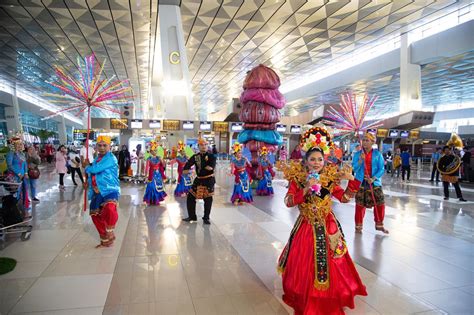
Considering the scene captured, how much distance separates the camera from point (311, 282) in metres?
2.80

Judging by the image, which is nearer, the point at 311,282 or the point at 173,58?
the point at 311,282

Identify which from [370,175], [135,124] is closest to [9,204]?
[370,175]

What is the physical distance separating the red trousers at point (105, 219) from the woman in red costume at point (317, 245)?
2.83 metres

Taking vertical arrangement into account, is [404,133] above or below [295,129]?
below

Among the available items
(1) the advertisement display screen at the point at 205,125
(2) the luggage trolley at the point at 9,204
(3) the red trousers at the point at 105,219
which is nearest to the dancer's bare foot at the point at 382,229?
(3) the red trousers at the point at 105,219

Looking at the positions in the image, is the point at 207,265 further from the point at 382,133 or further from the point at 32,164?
the point at 382,133

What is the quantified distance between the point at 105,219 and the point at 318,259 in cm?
343

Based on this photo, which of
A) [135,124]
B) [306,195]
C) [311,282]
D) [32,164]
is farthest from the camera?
[135,124]

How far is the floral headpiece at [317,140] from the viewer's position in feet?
10.4

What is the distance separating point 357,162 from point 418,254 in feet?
5.94

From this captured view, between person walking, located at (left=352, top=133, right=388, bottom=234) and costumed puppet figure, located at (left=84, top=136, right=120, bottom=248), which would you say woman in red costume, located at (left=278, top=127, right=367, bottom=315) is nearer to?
person walking, located at (left=352, top=133, right=388, bottom=234)

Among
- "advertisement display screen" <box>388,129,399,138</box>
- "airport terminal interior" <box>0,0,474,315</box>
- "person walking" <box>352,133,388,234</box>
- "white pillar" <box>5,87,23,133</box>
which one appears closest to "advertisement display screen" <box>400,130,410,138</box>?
"airport terminal interior" <box>0,0,474,315</box>

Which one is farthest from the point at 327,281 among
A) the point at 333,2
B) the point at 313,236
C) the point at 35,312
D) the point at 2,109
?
the point at 2,109

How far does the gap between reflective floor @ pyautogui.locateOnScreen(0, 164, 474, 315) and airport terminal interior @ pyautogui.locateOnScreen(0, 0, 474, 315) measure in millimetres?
28
